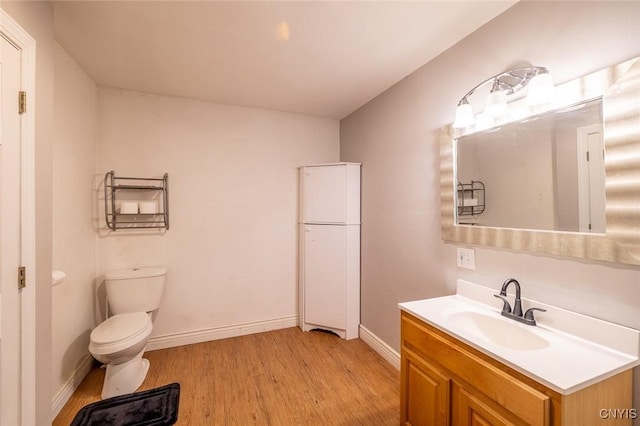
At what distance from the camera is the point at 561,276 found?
124 cm

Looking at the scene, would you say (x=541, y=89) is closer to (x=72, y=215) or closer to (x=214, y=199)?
(x=214, y=199)

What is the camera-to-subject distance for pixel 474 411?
3.69 feet

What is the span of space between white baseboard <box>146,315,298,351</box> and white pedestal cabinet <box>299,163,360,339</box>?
302 mm

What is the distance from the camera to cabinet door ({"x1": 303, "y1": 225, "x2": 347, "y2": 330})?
2803 millimetres

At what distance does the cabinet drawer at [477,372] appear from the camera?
911 mm

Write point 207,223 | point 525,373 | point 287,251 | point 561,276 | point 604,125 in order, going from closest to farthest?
point 525,373, point 604,125, point 561,276, point 207,223, point 287,251

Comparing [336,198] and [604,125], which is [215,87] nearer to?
[336,198]

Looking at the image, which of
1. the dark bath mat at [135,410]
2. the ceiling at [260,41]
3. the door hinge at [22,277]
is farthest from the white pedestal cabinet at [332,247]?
the door hinge at [22,277]

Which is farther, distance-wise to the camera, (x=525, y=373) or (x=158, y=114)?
(x=158, y=114)

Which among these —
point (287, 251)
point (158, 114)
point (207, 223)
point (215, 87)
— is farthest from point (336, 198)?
point (158, 114)

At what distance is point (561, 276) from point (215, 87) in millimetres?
2736

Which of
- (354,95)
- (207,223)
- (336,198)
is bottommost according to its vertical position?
(207,223)

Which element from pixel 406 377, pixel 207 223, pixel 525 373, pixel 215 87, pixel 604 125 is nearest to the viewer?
pixel 525 373

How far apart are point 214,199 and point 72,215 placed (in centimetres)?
109
